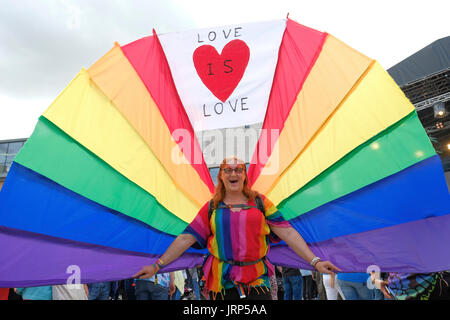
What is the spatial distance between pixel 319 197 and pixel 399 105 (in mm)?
800

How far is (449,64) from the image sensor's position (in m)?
10.8

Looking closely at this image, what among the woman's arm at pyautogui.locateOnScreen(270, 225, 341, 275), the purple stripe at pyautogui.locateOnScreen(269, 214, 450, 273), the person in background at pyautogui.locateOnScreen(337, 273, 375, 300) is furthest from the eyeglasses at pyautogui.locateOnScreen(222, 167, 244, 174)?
the person in background at pyautogui.locateOnScreen(337, 273, 375, 300)

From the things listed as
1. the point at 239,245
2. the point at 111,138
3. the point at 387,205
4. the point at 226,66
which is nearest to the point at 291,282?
the point at 387,205

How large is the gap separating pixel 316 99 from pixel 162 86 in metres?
1.21

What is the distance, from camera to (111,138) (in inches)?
89.0

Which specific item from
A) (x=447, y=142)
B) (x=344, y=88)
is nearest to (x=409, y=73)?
(x=447, y=142)

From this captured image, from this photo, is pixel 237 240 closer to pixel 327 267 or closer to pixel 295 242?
pixel 295 242

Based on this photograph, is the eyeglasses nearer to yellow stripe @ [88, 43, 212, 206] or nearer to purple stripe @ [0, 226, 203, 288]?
yellow stripe @ [88, 43, 212, 206]

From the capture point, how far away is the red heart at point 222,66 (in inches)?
103

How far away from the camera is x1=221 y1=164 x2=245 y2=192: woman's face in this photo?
6.56 feet

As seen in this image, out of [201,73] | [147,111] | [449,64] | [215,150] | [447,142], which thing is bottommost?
[215,150]

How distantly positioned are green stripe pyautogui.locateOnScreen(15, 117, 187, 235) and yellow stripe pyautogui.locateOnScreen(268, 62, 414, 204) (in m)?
0.98

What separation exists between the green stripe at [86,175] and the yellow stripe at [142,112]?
0.29m
